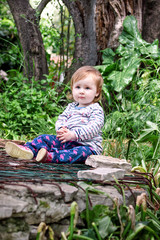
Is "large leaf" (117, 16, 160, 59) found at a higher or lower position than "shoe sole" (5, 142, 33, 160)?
higher

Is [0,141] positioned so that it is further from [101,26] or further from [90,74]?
[101,26]

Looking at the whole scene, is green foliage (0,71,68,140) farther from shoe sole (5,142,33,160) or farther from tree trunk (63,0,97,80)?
shoe sole (5,142,33,160)

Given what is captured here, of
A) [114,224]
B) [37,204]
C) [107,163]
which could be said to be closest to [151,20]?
[107,163]

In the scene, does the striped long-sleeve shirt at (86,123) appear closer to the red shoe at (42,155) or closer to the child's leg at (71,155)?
the child's leg at (71,155)

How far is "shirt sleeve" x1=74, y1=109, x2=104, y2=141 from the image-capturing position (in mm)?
2348

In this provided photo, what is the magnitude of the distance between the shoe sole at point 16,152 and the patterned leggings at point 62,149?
0.16 metres

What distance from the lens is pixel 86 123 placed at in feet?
8.26

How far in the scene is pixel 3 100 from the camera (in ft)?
13.8

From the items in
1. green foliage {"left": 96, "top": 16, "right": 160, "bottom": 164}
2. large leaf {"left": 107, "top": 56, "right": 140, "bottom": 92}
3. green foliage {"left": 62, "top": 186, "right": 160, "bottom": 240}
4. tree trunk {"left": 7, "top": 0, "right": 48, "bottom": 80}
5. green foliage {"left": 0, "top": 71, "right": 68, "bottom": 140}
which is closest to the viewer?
green foliage {"left": 62, "top": 186, "right": 160, "bottom": 240}

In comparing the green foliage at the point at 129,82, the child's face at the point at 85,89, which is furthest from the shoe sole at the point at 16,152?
the green foliage at the point at 129,82

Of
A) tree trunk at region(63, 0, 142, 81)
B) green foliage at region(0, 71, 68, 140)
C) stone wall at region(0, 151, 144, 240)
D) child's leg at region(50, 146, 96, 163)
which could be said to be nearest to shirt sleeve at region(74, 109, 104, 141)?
child's leg at region(50, 146, 96, 163)

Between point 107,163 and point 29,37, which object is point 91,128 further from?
point 29,37

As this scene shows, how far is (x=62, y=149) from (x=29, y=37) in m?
2.63

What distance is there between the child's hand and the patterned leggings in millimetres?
75
